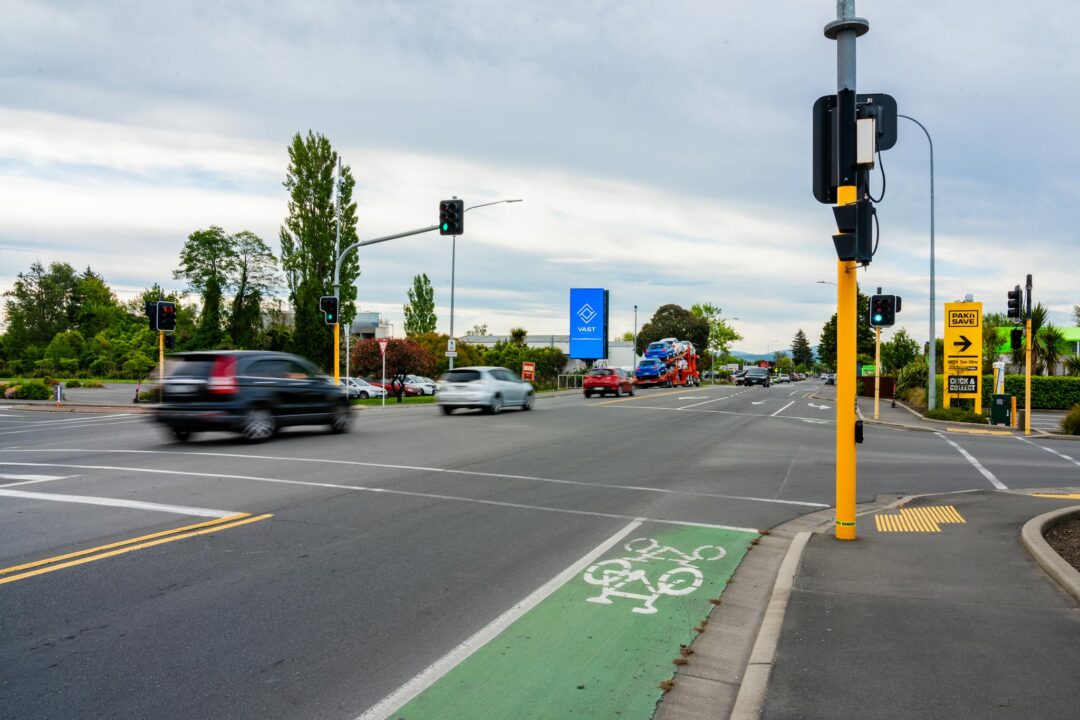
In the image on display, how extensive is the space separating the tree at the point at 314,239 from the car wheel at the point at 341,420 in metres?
40.6

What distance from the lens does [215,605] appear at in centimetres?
546

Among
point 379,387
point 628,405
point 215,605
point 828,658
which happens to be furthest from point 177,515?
point 379,387

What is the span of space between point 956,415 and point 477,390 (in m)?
17.9

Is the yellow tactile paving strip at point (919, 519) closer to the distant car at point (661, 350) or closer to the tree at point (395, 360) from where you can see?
the tree at point (395, 360)

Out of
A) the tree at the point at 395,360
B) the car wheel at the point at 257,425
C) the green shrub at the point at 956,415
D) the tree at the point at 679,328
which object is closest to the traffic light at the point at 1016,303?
the green shrub at the point at 956,415

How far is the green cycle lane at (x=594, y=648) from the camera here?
4.03 meters

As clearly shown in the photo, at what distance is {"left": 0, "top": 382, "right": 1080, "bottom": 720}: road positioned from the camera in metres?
4.24

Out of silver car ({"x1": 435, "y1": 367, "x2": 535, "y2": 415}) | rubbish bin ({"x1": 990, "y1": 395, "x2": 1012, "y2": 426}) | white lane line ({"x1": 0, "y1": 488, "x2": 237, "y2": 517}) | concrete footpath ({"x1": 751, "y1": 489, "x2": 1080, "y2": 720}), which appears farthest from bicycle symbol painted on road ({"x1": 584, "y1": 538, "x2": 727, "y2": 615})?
rubbish bin ({"x1": 990, "y1": 395, "x2": 1012, "y2": 426})

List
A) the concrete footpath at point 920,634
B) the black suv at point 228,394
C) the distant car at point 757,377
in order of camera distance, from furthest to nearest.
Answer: the distant car at point 757,377 → the black suv at point 228,394 → the concrete footpath at point 920,634

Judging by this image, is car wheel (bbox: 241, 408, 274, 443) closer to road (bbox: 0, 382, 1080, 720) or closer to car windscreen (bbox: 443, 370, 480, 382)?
road (bbox: 0, 382, 1080, 720)

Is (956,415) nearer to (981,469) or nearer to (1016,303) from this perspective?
(1016,303)

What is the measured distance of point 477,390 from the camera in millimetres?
25547

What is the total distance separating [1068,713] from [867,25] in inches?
237

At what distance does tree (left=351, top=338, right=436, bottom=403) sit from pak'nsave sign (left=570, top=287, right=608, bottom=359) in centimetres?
2369
